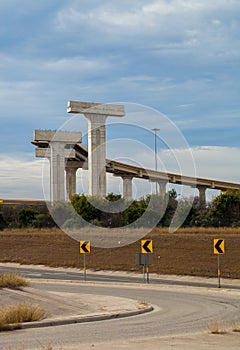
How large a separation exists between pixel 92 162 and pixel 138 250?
2258cm

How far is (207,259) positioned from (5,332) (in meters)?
32.3

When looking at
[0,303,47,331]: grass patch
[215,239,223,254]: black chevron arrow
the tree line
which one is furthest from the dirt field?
[0,303,47,331]: grass patch

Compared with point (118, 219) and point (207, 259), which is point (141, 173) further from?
point (207, 259)

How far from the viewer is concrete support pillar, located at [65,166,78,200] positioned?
96125 millimetres

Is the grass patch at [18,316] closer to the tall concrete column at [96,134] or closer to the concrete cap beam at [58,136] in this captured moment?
the tall concrete column at [96,134]

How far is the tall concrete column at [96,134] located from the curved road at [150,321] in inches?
1727

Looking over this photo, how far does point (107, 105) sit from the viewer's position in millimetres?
76688

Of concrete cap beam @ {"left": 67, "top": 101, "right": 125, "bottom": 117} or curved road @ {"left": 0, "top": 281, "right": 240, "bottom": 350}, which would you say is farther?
concrete cap beam @ {"left": 67, "top": 101, "right": 125, "bottom": 117}

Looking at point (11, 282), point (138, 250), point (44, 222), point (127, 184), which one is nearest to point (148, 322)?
point (11, 282)

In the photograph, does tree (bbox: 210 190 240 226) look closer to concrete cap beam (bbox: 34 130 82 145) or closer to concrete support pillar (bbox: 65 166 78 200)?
concrete cap beam (bbox: 34 130 82 145)

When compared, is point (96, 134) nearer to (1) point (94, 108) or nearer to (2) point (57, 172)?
(1) point (94, 108)

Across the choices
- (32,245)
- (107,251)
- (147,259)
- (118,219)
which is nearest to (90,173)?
(118,219)

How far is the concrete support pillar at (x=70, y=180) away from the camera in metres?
96.1

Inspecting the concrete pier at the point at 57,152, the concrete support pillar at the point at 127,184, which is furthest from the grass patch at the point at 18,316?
the concrete support pillar at the point at 127,184
